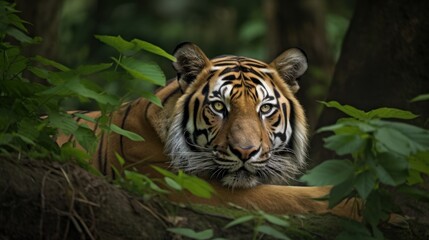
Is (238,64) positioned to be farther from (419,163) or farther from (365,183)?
(365,183)

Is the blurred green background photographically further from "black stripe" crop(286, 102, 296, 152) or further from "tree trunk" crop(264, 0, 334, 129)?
"black stripe" crop(286, 102, 296, 152)

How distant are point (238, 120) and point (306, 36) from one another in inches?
299

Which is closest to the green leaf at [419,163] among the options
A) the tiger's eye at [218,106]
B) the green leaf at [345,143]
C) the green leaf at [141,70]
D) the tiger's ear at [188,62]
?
the green leaf at [345,143]

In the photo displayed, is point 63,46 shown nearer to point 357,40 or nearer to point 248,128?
point 357,40

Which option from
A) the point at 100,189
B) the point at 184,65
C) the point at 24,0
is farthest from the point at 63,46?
the point at 100,189

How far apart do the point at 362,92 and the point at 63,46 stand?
7899 mm

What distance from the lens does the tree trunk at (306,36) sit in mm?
12289

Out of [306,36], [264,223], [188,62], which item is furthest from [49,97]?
[306,36]

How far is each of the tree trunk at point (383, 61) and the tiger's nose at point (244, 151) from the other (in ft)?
6.14

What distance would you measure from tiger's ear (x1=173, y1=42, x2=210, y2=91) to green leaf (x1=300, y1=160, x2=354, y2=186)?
1642 millimetres

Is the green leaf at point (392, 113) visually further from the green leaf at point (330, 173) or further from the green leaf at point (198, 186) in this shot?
the green leaf at point (198, 186)

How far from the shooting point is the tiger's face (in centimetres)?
482

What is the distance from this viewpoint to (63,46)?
13.9 meters

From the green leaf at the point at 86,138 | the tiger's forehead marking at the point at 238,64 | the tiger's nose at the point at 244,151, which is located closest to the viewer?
the green leaf at the point at 86,138
